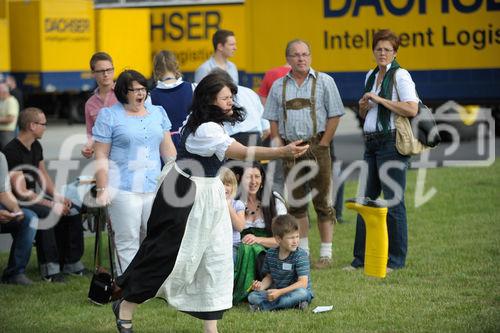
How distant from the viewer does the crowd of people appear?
6.79 m

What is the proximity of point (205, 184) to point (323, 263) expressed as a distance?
299 cm

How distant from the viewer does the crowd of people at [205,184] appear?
6.79 meters

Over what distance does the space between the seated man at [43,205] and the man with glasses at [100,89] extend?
22.6 inches

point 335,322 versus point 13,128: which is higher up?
point 13,128

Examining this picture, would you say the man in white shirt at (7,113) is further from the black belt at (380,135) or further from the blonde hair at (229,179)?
the blonde hair at (229,179)

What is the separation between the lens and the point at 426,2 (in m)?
16.3

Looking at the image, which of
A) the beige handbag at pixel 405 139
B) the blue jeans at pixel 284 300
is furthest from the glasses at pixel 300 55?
the blue jeans at pixel 284 300

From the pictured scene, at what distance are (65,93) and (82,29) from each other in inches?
101

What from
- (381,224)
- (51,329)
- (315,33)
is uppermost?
(315,33)

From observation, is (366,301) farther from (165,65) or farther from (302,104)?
(165,65)

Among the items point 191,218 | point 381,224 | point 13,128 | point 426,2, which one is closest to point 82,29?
point 13,128

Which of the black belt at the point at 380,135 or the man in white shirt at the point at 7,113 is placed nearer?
the black belt at the point at 380,135

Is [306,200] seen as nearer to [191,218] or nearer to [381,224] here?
[381,224]

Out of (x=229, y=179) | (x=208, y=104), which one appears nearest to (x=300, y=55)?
(x=229, y=179)
